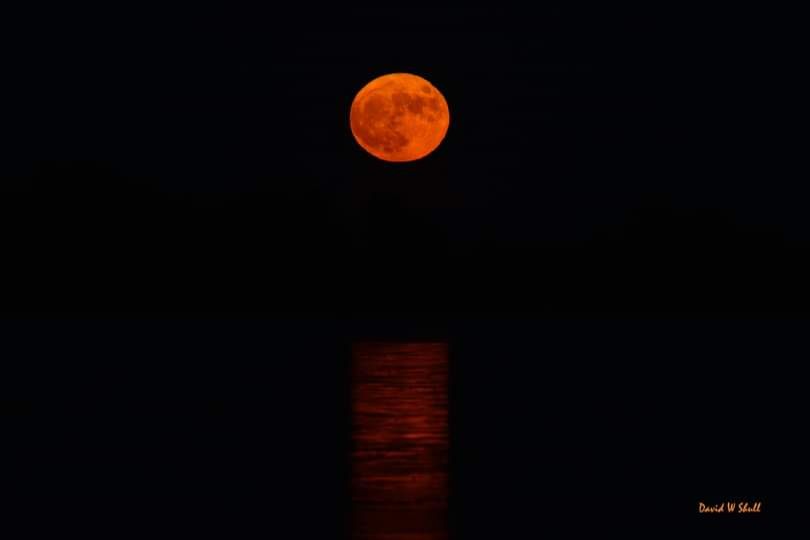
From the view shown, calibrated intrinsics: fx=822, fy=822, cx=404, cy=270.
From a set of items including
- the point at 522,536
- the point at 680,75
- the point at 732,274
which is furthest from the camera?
the point at 680,75

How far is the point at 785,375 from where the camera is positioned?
12.1 feet

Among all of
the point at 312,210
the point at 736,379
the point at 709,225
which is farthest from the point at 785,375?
the point at 312,210

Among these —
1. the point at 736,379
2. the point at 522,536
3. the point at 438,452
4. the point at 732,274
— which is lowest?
the point at 522,536

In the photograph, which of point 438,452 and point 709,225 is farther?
point 709,225

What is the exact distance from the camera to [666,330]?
374 cm

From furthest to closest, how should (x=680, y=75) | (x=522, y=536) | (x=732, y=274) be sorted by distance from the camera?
(x=680, y=75)
(x=732, y=274)
(x=522, y=536)

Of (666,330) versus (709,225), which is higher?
(709,225)

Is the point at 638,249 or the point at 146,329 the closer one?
the point at 146,329

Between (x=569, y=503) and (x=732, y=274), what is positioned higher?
(x=732, y=274)

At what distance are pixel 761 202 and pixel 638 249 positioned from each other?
2.35 ft

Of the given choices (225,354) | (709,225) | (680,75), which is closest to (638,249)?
(709,225)

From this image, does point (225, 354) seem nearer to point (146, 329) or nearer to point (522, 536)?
point (146, 329)

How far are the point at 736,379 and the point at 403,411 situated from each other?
1.51m

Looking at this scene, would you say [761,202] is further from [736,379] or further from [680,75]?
[736,379]
